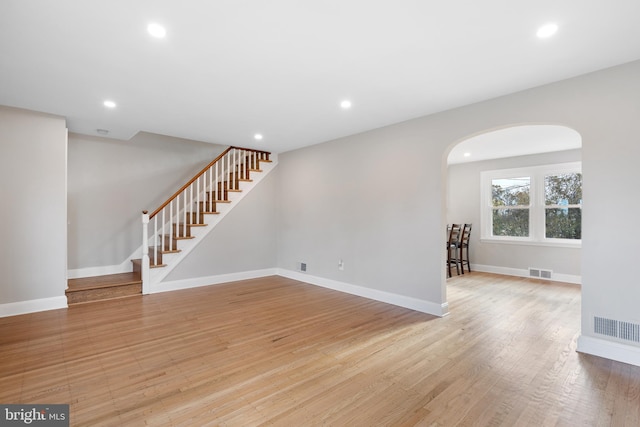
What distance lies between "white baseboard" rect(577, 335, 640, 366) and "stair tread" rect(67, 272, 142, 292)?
18.3ft

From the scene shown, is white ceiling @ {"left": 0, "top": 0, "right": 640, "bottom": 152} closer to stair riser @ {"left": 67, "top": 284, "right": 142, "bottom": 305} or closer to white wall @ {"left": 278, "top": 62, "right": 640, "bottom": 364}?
white wall @ {"left": 278, "top": 62, "right": 640, "bottom": 364}

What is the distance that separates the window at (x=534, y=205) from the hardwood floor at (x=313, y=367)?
7.61 feet

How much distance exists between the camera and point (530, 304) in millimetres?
4234

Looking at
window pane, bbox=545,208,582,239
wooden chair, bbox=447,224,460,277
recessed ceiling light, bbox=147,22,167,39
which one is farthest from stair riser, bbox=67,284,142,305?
window pane, bbox=545,208,582,239

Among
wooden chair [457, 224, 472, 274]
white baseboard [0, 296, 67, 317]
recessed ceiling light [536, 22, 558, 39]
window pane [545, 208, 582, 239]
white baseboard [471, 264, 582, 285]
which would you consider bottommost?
white baseboard [471, 264, 582, 285]

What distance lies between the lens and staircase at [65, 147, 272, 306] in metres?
4.57

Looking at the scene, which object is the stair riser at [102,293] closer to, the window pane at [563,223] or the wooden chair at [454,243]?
the wooden chair at [454,243]

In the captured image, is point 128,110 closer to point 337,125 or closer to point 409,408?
point 337,125

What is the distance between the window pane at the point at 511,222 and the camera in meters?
6.27

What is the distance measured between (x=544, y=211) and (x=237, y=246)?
19.8 ft

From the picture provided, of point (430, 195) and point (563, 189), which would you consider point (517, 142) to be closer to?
point (563, 189)

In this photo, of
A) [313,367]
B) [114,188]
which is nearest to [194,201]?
[114,188]

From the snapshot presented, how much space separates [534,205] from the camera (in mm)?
6098

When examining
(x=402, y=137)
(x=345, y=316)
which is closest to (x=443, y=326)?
(x=345, y=316)
